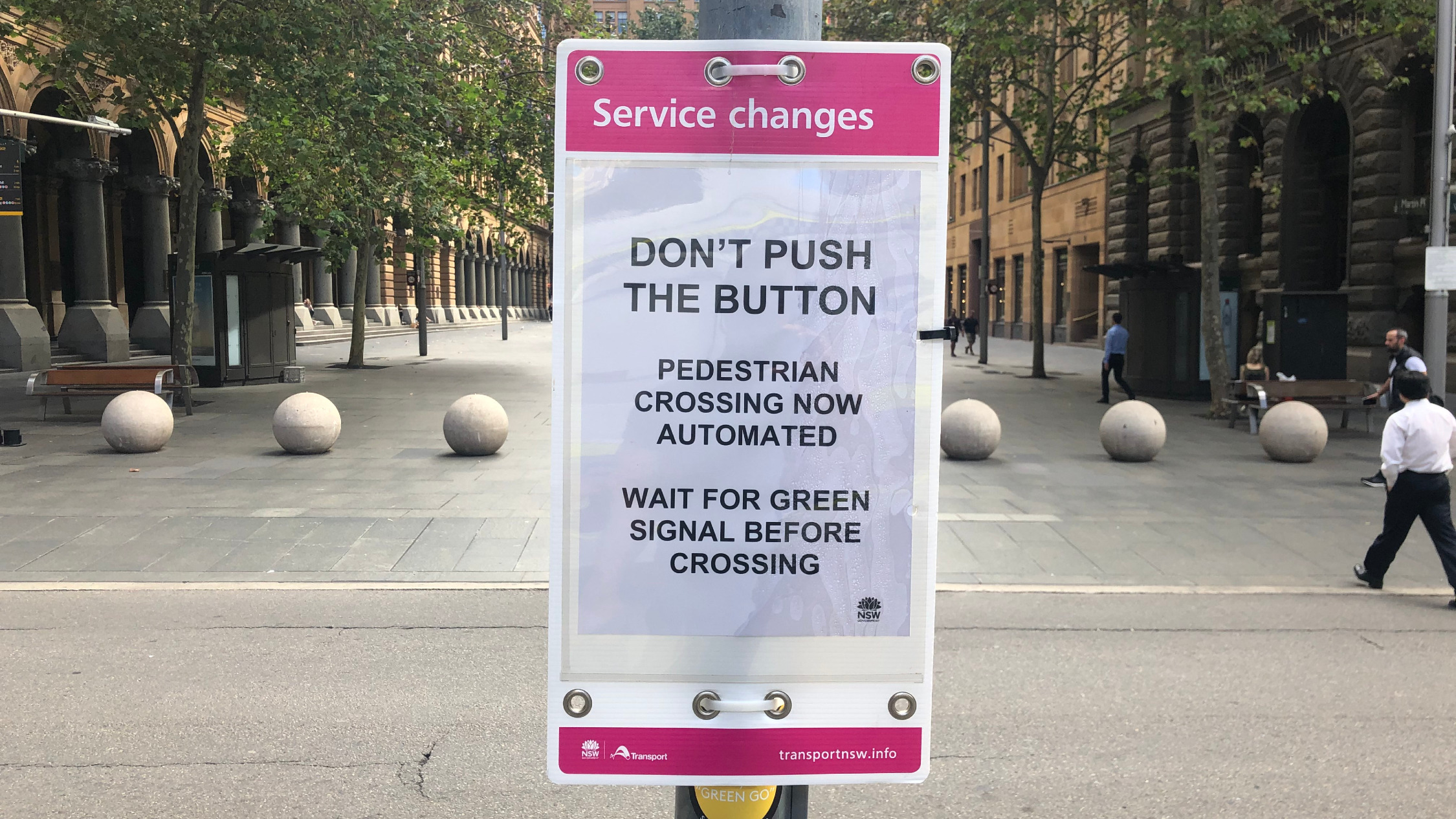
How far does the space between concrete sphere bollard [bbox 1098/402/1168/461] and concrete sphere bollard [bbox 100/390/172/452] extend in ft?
35.0

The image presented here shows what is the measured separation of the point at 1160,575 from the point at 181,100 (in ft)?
61.0

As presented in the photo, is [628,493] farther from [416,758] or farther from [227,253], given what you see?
[227,253]

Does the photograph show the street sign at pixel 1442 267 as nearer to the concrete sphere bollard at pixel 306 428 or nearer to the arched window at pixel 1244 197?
the concrete sphere bollard at pixel 306 428

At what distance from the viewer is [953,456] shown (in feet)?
44.2

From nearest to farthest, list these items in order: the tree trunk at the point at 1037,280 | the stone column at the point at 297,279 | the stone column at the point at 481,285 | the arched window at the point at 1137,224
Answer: the tree trunk at the point at 1037,280
the arched window at the point at 1137,224
the stone column at the point at 297,279
the stone column at the point at 481,285

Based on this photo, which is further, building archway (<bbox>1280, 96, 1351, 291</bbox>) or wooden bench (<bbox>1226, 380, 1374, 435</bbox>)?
building archway (<bbox>1280, 96, 1351, 291</bbox>)

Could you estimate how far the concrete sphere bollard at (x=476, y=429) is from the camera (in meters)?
13.1

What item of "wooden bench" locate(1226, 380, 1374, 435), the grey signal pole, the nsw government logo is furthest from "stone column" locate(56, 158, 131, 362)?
the nsw government logo

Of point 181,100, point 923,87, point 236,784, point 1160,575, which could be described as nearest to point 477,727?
point 236,784

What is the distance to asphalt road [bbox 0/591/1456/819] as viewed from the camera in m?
4.23

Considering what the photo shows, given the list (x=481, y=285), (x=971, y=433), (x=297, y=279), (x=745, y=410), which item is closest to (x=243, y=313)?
(x=971, y=433)

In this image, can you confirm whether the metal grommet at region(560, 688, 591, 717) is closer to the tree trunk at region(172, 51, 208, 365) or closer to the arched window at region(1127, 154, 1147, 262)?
the tree trunk at region(172, 51, 208, 365)

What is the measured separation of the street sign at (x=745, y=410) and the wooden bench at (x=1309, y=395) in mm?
16366

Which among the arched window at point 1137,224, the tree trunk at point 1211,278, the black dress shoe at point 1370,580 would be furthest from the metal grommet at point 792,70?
the arched window at point 1137,224
